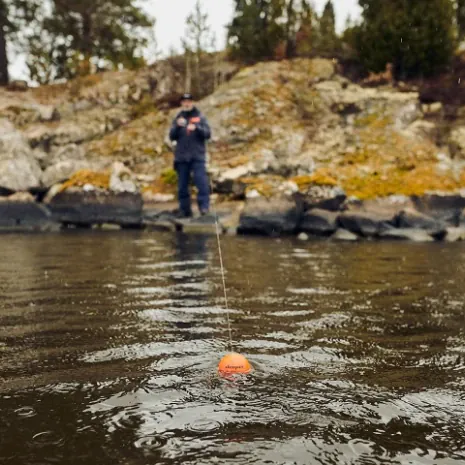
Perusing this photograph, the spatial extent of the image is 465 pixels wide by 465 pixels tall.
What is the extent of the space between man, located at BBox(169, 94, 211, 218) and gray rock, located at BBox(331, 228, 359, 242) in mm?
3479

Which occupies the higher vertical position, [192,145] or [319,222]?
[192,145]

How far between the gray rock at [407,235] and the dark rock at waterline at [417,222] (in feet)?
0.97

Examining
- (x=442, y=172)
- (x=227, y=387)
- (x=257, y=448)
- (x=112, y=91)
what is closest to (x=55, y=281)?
(x=227, y=387)

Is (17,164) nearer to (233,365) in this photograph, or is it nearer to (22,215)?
(22,215)

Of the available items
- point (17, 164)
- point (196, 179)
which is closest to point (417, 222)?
point (196, 179)

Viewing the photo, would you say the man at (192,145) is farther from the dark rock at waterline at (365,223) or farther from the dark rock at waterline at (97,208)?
the dark rock at waterline at (365,223)

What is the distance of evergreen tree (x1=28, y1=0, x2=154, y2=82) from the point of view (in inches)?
1054

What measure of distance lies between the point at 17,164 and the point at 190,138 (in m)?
7.51

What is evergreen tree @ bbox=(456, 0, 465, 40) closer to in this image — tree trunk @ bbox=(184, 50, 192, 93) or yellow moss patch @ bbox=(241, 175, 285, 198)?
tree trunk @ bbox=(184, 50, 192, 93)

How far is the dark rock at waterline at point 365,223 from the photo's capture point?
14.9 metres

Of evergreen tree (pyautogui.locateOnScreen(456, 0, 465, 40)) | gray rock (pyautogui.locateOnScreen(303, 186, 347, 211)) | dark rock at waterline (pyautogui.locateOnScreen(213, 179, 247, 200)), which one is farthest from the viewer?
evergreen tree (pyautogui.locateOnScreen(456, 0, 465, 40))

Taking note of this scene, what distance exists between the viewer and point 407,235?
1434cm

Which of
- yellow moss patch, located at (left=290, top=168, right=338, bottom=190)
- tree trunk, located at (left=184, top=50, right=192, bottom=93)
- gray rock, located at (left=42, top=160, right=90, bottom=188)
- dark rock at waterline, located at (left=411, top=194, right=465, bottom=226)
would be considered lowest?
dark rock at waterline, located at (left=411, top=194, right=465, bottom=226)

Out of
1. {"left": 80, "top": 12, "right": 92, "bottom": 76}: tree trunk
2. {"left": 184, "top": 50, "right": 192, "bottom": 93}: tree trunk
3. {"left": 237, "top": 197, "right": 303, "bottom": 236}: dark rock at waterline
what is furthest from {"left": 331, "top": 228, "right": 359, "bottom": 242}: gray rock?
{"left": 80, "top": 12, "right": 92, "bottom": 76}: tree trunk
